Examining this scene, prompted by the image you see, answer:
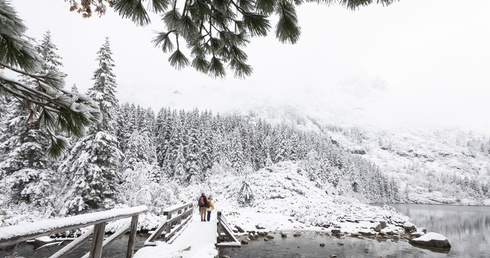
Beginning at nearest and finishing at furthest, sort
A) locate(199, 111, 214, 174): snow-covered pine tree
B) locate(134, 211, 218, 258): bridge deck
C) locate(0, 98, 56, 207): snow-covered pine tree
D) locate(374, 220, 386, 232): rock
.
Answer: locate(134, 211, 218, 258): bridge deck → locate(0, 98, 56, 207): snow-covered pine tree → locate(374, 220, 386, 232): rock → locate(199, 111, 214, 174): snow-covered pine tree

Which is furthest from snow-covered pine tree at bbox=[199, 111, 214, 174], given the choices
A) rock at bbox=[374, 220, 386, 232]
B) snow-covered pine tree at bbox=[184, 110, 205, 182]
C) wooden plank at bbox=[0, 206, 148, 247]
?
wooden plank at bbox=[0, 206, 148, 247]

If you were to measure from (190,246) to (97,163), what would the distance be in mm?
11983

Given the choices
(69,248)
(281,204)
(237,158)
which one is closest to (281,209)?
(281,204)

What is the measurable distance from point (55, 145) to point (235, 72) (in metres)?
2.04

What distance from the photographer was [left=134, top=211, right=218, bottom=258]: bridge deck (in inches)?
211

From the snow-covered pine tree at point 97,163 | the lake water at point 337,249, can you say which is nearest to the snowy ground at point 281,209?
the snow-covered pine tree at point 97,163

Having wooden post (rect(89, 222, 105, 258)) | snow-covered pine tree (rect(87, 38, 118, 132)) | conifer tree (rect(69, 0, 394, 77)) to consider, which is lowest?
wooden post (rect(89, 222, 105, 258))

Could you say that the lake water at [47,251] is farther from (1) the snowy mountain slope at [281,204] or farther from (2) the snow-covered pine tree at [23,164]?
(1) the snowy mountain slope at [281,204]

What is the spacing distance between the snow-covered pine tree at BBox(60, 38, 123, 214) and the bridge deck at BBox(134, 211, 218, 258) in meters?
7.99

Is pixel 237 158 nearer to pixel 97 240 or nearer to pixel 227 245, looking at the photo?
pixel 227 245

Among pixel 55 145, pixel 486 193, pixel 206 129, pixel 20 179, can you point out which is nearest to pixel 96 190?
pixel 20 179

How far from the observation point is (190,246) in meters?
7.19

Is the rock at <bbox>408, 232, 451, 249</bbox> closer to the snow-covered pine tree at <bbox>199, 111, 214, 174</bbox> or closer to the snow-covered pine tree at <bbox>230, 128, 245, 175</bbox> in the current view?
the snow-covered pine tree at <bbox>230, 128, 245, 175</bbox>

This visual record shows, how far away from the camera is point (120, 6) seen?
7.15 ft
